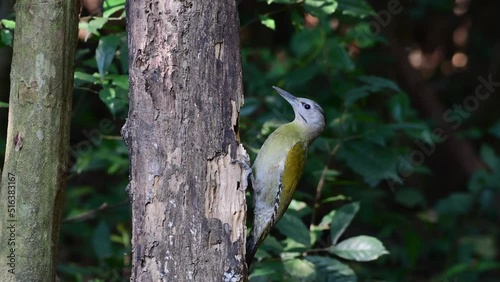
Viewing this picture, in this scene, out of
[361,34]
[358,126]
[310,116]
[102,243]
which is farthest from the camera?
[361,34]

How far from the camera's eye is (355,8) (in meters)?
4.61

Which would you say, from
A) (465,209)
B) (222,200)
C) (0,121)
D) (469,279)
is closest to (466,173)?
(465,209)

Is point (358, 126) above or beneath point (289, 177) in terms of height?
above

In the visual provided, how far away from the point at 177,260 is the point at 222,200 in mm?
322

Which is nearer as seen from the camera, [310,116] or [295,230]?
[295,230]

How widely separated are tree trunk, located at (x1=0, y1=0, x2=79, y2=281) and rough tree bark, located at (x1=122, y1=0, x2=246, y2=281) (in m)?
0.30

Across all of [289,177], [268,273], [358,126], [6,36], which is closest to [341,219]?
[289,177]

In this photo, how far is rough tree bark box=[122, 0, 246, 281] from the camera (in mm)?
3119

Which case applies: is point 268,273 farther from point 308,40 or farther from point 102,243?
point 308,40

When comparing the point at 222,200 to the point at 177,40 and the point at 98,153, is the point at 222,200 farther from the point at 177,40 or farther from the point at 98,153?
the point at 98,153

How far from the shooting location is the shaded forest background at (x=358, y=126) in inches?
183

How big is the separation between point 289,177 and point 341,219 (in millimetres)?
448

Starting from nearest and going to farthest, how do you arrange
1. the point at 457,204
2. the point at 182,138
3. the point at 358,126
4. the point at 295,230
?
the point at 182,138, the point at 295,230, the point at 358,126, the point at 457,204

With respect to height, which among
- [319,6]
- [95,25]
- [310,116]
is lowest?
[310,116]
